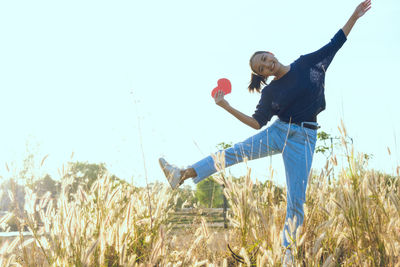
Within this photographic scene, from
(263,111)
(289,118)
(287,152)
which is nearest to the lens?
(287,152)

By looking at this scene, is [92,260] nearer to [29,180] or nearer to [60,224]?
[60,224]

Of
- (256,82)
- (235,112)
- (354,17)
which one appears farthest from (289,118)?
(354,17)

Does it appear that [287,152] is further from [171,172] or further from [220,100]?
[171,172]

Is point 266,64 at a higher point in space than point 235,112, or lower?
higher

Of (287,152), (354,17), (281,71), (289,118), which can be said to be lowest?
(287,152)

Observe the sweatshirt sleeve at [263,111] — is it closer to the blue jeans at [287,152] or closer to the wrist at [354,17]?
the blue jeans at [287,152]

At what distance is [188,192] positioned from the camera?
3697mm

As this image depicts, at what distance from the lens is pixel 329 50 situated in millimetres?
2906

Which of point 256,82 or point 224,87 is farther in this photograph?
point 256,82

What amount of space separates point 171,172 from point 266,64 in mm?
1133

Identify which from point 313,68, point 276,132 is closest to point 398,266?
point 276,132

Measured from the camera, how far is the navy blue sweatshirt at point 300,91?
259 centimetres

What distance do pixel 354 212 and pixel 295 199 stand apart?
1045 millimetres

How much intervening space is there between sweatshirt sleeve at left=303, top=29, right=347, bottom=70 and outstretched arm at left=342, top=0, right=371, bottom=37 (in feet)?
0.16
